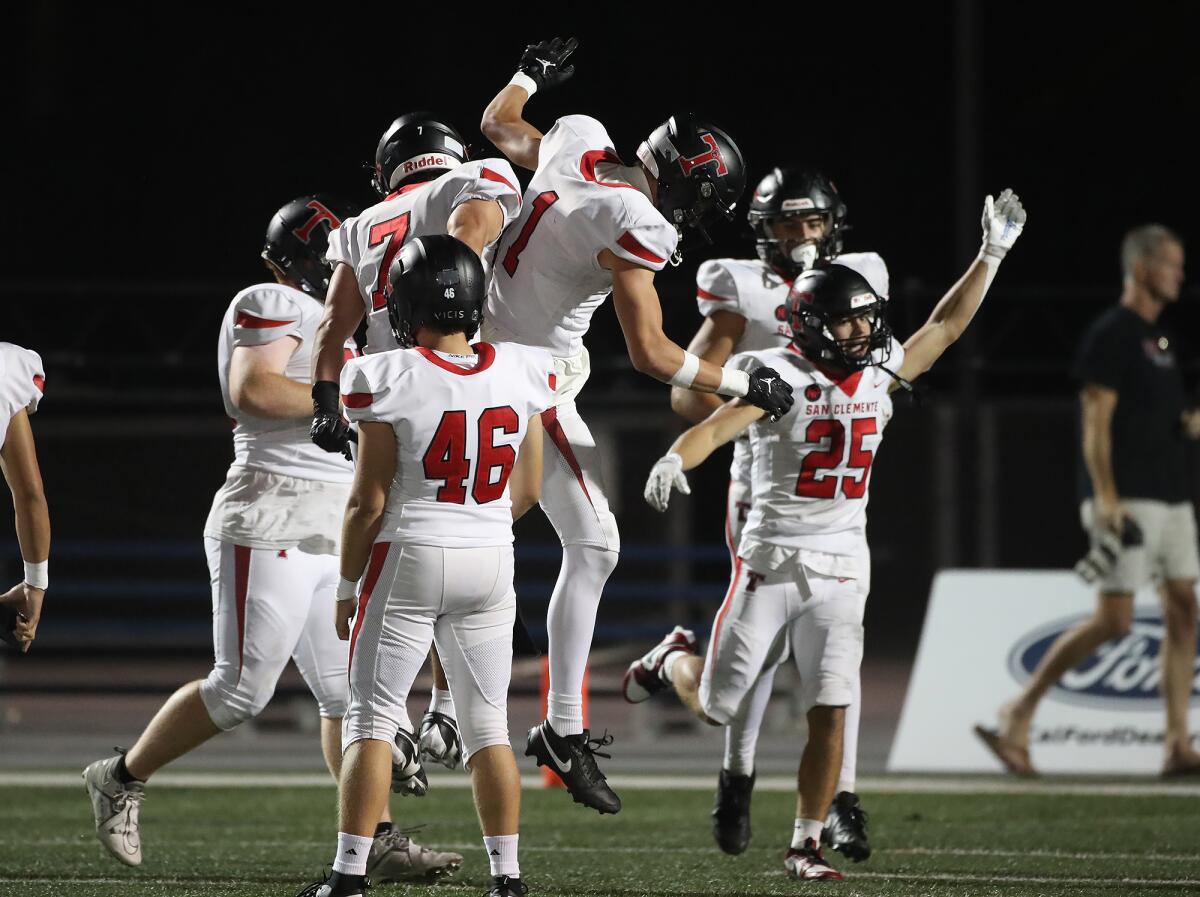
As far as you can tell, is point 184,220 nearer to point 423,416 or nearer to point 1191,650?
point 1191,650

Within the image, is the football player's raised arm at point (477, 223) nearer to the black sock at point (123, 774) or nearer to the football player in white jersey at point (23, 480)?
the football player in white jersey at point (23, 480)

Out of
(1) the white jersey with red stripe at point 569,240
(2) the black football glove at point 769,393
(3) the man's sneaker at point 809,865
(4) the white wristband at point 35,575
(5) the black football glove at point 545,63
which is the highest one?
(5) the black football glove at point 545,63

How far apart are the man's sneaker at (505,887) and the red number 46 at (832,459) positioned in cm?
183

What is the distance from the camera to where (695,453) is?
5.84 metres

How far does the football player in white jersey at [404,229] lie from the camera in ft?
17.0

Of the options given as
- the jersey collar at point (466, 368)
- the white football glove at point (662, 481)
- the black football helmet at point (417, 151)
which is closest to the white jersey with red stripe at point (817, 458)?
the white football glove at point (662, 481)

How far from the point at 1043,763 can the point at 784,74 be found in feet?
34.4

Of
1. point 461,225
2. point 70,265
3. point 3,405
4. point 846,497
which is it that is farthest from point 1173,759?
point 70,265

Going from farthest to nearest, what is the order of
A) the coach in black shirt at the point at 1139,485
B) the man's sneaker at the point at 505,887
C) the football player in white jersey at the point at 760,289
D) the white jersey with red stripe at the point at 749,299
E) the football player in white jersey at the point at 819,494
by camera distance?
the coach in black shirt at the point at 1139,485, the white jersey with red stripe at the point at 749,299, the football player in white jersey at the point at 760,289, the football player in white jersey at the point at 819,494, the man's sneaker at the point at 505,887

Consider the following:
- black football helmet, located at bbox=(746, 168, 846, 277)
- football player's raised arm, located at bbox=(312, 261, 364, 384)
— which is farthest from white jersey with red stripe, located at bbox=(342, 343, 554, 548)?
black football helmet, located at bbox=(746, 168, 846, 277)

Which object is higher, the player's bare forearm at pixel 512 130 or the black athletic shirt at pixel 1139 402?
the player's bare forearm at pixel 512 130

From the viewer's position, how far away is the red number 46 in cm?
604

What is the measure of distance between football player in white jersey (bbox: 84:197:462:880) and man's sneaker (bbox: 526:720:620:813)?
0.57 meters

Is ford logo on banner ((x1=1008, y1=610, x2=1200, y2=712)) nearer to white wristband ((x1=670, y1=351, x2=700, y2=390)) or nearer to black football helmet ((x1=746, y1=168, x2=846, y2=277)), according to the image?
black football helmet ((x1=746, y1=168, x2=846, y2=277))
